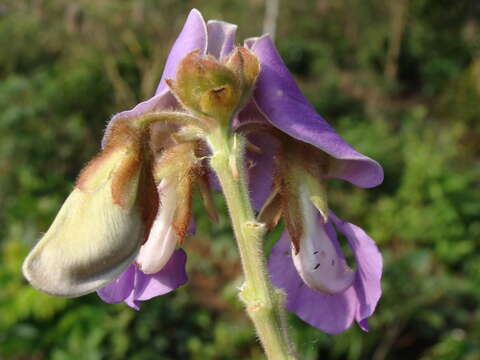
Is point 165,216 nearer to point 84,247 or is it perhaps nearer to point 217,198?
point 84,247

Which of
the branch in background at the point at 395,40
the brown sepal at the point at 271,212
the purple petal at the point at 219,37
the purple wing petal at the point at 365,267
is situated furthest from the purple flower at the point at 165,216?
the branch in background at the point at 395,40

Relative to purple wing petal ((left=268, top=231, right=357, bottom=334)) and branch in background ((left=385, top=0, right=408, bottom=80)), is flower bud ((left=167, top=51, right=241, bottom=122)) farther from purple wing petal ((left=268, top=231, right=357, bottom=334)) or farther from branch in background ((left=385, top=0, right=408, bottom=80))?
branch in background ((left=385, top=0, right=408, bottom=80))

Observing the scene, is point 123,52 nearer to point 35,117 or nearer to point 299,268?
point 35,117

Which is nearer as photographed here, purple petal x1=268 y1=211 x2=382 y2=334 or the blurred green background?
purple petal x1=268 y1=211 x2=382 y2=334

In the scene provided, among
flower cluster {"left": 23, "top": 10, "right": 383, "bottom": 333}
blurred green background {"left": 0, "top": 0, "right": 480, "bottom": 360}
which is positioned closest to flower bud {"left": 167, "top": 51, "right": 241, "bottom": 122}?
flower cluster {"left": 23, "top": 10, "right": 383, "bottom": 333}

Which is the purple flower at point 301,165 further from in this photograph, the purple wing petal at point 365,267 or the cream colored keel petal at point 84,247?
the cream colored keel petal at point 84,247

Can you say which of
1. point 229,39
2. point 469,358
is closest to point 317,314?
point 229,39
